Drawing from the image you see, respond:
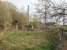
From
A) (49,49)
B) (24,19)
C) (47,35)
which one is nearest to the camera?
(49,49)

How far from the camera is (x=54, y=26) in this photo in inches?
519

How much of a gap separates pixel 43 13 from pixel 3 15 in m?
2.87

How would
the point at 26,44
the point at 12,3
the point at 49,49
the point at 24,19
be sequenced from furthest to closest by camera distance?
the point at 24,19 → the point at 12,3 → the point at 26,44 → the point at 49,49

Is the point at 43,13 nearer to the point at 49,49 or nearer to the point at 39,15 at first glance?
the point at 39,15

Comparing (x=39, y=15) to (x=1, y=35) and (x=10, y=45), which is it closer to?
(x=1, y=35)

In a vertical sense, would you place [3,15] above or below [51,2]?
below

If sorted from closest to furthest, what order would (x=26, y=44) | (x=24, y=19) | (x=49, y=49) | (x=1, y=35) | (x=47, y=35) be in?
(x=49, y=49), (x=26, y=44), (x=1, y=35), (x=47, y=35), (x=24, y=19)

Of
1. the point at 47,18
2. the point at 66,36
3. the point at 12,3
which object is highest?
the point at 12,3

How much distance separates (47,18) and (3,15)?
3.14m

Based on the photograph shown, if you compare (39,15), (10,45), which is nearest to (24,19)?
(39,15)

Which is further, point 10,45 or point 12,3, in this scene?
point 12,3

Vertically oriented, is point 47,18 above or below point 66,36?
above

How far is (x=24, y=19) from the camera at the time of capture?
1841cm

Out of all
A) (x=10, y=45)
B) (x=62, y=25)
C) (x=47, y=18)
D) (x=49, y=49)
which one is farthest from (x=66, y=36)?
(x=10, y=45)
